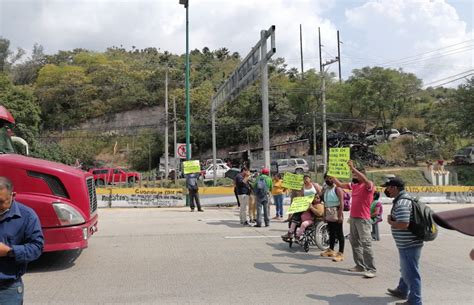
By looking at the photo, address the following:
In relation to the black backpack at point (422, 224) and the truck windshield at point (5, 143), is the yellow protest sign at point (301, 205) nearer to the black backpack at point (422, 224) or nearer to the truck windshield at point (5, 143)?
the black backpack at point (422, 224)

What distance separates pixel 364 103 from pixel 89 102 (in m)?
44.5

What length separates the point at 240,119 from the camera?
58.0m

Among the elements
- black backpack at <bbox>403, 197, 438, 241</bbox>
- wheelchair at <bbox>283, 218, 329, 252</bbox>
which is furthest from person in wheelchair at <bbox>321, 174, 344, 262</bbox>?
black backpack at <bbox>403, 197, 438, 241</bbox>

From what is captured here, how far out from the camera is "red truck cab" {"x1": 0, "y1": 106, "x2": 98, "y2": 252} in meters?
6.95

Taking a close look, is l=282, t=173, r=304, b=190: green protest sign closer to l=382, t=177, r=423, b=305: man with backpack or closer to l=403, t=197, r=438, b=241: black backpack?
l=382, t=177, r=423, b=305: man with backpack

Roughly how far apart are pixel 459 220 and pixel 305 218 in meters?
7.20

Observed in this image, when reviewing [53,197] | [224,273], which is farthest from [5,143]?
[224,273]

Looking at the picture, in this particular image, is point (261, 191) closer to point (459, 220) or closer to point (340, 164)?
point (340, 164)

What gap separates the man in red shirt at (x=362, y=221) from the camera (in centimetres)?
710

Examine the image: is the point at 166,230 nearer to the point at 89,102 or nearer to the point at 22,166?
the point at 22,166

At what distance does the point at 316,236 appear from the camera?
9.09m

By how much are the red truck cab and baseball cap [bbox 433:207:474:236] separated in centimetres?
619

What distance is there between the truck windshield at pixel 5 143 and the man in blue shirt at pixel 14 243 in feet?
15.8

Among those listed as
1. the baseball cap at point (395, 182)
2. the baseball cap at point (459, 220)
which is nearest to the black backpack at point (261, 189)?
the baseball cap at point (395, 182)
